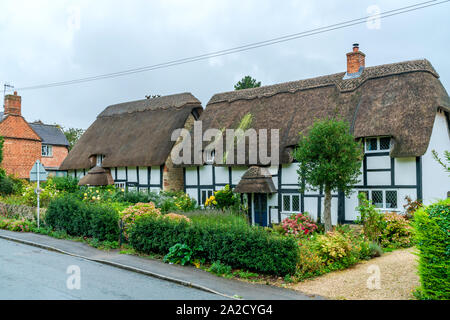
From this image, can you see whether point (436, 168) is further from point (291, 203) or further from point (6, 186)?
point (6, 186)

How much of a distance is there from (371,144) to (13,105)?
32431mm

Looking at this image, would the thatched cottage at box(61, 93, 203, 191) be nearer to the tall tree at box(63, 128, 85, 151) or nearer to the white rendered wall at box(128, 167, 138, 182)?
the white rendered wall at box(128, 167, 138, 182)

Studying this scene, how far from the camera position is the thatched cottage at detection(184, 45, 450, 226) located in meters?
15.3

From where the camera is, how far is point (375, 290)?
793cm

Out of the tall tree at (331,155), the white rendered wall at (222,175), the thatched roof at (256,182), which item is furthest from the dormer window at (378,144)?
the white rendered wall at (222,175)

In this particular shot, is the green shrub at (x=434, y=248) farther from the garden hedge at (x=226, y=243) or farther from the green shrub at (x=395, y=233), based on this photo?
the green shrub at (x=395, y=233)

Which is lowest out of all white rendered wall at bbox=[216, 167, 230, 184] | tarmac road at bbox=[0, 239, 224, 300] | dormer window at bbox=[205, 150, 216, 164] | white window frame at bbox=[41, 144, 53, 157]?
tarmac road at bbox=[0, 239, 224, 300]

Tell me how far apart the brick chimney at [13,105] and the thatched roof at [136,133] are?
10.2 metres

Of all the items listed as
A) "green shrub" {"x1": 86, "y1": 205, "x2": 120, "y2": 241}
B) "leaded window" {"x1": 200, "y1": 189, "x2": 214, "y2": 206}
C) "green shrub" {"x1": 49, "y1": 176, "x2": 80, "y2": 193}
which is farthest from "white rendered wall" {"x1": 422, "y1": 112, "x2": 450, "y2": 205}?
"green shrub" {"x1": 49, "y1": 176, "x2": 80, "y2": 193}

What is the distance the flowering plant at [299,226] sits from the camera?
14953mm

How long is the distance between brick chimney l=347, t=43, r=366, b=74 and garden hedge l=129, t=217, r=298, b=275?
1228cm

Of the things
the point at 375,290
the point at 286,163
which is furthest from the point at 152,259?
the point at 286,163
